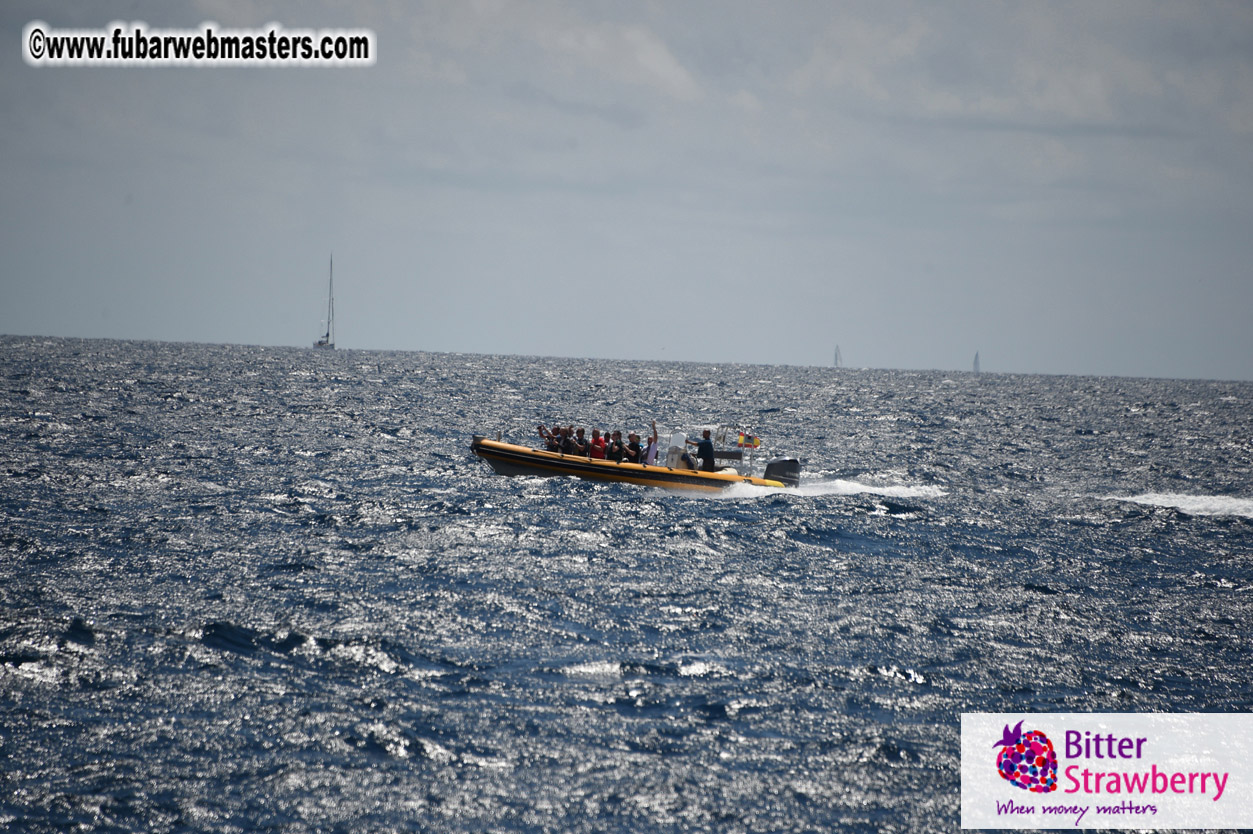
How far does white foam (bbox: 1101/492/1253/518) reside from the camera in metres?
25.7

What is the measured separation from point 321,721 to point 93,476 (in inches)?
666

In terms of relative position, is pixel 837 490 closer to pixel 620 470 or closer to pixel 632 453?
pixel 632 453

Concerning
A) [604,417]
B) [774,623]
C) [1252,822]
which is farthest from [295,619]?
[604,417]

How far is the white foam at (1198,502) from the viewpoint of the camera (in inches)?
1013

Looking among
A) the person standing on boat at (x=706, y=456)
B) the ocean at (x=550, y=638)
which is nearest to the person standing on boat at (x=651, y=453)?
the ocean at (x=550, y=638)

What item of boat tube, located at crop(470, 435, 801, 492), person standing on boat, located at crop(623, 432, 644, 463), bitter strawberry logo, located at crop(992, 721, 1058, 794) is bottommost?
bitter strawberry logo, located at crop(992, 721, 1058, 794)

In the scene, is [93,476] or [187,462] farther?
[187,462]

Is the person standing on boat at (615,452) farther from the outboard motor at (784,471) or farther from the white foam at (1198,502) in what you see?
the white foam at (1198,502)

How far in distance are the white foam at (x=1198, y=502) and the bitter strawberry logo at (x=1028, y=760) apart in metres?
17.8

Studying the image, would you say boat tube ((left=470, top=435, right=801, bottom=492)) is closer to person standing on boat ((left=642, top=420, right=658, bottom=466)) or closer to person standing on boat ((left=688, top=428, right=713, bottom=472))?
person standing on boat ((left=642, top=420, right=658, bottom=466))

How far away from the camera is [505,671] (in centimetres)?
1134

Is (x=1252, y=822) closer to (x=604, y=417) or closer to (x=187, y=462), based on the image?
(x=187, y=462)

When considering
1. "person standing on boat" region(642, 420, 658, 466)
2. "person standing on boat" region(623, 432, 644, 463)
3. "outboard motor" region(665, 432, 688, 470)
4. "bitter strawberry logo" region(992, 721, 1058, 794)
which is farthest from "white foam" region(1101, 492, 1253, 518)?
"bitter strawberry logo" region(992, 721, 1058, 794)

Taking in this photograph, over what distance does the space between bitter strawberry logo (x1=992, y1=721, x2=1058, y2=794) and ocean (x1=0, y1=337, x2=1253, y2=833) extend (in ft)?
1.81
